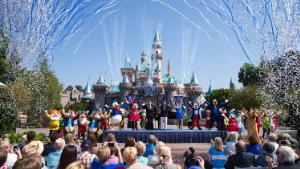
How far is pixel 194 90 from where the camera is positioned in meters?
→ 103

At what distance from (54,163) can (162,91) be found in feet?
301

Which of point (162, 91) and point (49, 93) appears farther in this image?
point (162, 91)

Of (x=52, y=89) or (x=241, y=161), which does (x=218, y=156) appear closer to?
(x=241, y=161)

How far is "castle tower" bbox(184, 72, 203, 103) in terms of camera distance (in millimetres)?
103000

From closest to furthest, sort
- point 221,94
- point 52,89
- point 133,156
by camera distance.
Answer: point 133,156 → point 52,89 → point 221,94

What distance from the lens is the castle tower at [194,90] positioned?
103000 mm

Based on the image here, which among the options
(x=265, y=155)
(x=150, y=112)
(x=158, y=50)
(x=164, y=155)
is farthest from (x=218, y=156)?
(x=158, y=50)

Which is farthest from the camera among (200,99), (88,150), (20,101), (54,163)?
(200,99)

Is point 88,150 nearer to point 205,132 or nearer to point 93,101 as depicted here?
point 205,132

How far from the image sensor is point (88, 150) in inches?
313

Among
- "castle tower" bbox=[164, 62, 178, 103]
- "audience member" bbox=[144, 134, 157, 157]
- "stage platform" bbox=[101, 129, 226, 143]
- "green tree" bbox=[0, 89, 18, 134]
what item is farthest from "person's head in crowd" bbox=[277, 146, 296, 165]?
"castle tower" bbox=[164, 62, 178, 103]

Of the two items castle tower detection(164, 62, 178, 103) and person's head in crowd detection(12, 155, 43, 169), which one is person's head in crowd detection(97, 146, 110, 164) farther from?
castle tower detection(164, 62, 178, 103)

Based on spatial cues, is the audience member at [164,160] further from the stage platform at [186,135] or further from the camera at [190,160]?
the stage platform at [186,135]

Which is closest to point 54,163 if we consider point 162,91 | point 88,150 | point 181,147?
point 88,150
